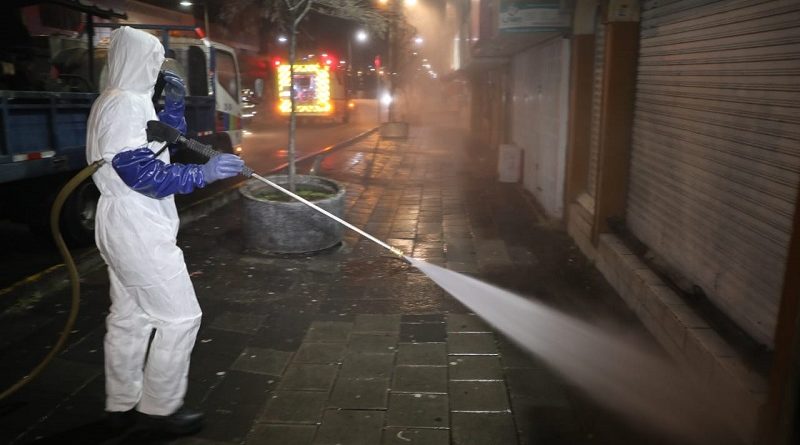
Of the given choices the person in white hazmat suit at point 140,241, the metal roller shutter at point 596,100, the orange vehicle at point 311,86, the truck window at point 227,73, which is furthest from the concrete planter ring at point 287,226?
the orange vehicle at point 311,86

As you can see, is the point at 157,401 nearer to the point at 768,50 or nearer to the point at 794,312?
the point at 794,312

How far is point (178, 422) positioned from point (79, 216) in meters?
4.70

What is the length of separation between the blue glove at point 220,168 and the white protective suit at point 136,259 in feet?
0.99

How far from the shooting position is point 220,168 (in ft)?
10.9

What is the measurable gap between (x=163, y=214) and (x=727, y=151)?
3.75 meters

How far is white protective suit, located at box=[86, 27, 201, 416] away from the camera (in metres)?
3.13

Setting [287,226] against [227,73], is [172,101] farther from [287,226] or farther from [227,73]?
[227,73]

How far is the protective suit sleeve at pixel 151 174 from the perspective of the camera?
9.93 ft

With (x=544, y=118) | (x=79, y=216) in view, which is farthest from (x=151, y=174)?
(x=544, y=118)

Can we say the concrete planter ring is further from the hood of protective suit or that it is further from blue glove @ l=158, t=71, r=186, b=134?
the hood of protective suit

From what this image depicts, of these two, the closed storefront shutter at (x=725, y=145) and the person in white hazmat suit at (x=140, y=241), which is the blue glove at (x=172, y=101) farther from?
the closed storefront shutter at (x=725, y=145)

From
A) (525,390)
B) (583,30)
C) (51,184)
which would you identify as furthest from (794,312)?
(51,184)

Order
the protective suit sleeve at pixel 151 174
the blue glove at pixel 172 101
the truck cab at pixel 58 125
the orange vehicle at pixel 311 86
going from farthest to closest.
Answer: the orange vehicle at pixel 311 86, the truck cab at pixel 58 125, the blue glove at pixel 172 101, the protective suit sleeve at pixel 151 174

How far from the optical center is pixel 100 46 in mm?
10320
